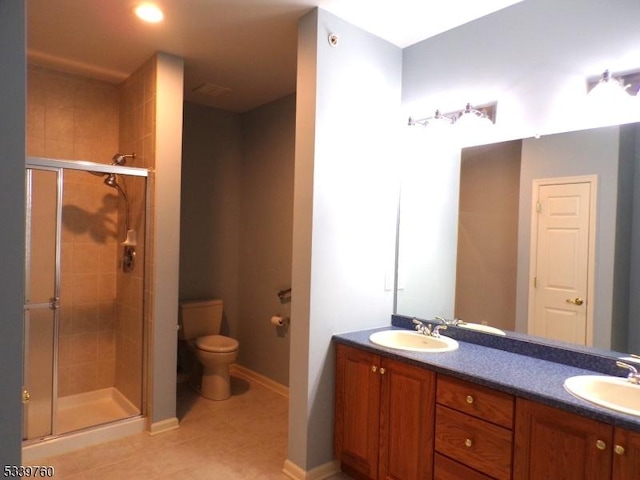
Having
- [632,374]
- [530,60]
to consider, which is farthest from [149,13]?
[632,374]

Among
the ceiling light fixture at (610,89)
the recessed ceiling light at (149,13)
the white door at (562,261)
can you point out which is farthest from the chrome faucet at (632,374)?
the recessed ceiling light at (149,13)

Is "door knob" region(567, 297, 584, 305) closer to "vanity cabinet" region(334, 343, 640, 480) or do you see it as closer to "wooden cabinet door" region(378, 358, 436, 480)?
"vanity cabinet" region(334, 343, 640, 480)

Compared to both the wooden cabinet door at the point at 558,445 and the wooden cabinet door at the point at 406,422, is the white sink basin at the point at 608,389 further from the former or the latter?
the wooden cabinet door at the point at 406,422

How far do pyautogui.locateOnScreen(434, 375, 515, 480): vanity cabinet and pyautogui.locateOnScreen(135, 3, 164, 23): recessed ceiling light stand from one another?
247 cm

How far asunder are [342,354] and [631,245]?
152 cm

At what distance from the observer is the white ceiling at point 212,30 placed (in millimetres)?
2211

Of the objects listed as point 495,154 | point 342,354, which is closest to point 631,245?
point 495,154

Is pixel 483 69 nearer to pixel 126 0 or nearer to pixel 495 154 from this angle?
pixel 495 154

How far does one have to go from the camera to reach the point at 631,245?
1.80 meters

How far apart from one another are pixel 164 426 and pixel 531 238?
107 inches

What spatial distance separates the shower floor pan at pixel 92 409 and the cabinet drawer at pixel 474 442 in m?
2.22

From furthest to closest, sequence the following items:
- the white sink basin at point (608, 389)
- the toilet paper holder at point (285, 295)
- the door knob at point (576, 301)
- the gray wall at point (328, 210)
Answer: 1. the toilet paper holder at point (285, 295)
2. the gray wall at point (328, 210)
3. the door knob at point (576, 301)
4. the white sink basin at point (608, 389)

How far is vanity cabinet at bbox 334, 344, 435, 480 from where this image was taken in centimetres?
193
